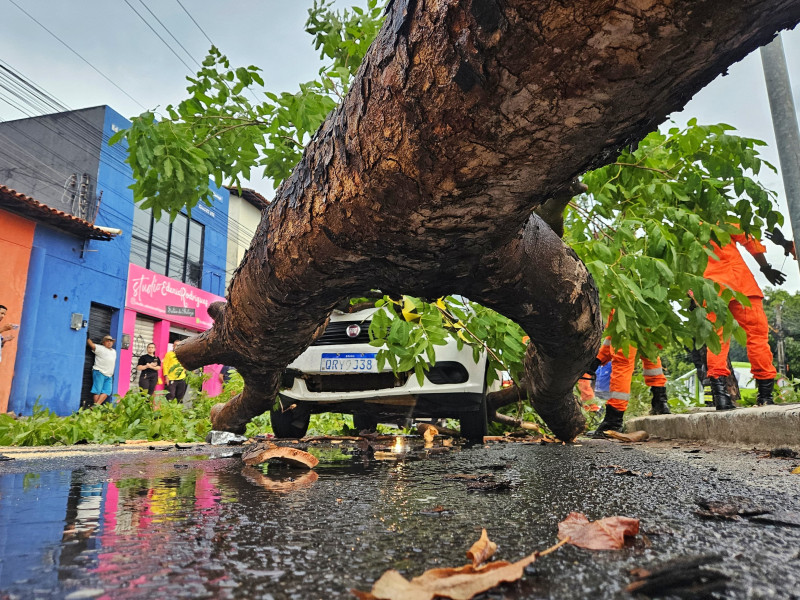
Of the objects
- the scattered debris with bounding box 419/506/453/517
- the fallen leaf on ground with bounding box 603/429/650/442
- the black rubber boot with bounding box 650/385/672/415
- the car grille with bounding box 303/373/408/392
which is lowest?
the fallen leaf on ground with bounding box 603/429/650/442

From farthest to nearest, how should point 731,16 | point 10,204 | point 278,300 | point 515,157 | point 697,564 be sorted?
point 10,204, point 278,300, point 515,157, point 731,16, point 697,564

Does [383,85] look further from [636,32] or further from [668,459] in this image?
[668,459]

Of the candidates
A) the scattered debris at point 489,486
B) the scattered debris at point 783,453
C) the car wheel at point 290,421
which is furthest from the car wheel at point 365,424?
the scattered debris at point 489,486

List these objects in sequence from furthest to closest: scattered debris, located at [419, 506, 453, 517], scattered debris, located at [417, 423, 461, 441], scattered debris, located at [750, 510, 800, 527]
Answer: scattered debris, located at [417, 423, 461, 441], scattered debris, located at [419, 506, 453, 517], scattered debris, located at [750, 510, 800, 527]

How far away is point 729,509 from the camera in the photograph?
4.27 ft

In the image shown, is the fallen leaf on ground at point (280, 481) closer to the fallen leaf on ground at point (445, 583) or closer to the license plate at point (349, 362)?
the fallen leaf on ground at point (445, 583)

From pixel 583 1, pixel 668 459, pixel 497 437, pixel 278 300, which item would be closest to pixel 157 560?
pixel 583 1

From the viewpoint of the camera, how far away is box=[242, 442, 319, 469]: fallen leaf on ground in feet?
7.93

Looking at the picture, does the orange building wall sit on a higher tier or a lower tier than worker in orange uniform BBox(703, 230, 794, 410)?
higher

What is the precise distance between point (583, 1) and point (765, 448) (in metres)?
3.79

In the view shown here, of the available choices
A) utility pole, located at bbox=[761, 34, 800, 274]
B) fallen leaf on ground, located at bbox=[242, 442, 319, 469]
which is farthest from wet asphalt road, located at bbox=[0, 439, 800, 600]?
utility pole, located at bbox=[761, 34, 800, 274]

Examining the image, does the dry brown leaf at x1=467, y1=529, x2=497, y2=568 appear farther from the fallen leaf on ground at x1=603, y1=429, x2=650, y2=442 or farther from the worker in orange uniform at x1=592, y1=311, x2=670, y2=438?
the fallen leaf on ground at x1=603, y1=429, x2=650, y2=442

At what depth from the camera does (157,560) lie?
0.87 metres

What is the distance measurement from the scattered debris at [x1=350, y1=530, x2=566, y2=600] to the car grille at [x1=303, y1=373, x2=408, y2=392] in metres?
3.92
